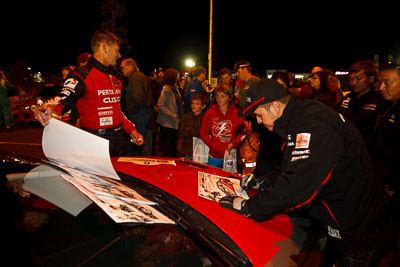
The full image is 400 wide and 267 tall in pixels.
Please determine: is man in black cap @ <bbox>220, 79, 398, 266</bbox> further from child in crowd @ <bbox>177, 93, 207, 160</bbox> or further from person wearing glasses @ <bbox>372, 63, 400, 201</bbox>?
child in crowd @ <bbox>177, 93, 207, 160</bbox>

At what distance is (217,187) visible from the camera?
225cm

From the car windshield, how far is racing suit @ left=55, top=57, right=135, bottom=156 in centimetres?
158

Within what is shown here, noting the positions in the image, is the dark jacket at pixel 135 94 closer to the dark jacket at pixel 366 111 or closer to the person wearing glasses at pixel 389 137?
the dark jacket at pixel 366 111

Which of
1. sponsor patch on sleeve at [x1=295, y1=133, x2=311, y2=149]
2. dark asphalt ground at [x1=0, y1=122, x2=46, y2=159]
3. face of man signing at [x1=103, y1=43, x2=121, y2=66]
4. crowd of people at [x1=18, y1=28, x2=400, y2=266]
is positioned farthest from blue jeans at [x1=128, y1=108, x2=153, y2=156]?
sponsor patch on sleeve at [x1=295, y1=133, x2=311, y2=149]

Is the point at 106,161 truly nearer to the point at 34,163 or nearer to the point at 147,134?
the point at 34,163

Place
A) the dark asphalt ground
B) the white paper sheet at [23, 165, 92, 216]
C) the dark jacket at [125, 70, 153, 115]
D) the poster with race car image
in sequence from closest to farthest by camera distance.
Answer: the white paper sheet at [23, 165, 92, 216] < the poster with race car image < the dark jacket at [125, 70, 153, 115] < the dark asphalt ground

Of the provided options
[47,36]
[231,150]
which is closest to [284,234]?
[231,150]

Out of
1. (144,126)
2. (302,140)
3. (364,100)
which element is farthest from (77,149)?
(144,126)

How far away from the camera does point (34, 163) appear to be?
188 centimetres

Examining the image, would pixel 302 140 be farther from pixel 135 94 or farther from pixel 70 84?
pixel 135 94

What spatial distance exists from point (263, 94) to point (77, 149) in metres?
1.11

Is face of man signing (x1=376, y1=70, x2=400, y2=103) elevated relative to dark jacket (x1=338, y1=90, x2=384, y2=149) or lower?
elevated

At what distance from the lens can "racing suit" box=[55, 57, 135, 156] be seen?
281cm

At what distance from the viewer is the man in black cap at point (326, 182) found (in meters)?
1.53
